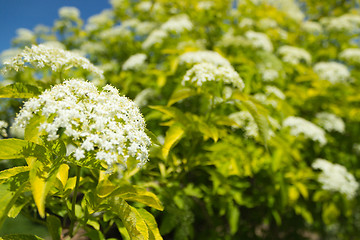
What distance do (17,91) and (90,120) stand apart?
0.54m

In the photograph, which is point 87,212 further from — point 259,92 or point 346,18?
point 346,18

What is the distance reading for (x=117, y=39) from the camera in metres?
3.86

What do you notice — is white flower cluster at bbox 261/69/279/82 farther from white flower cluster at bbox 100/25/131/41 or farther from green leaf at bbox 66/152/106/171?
green leaf at bbox 66/152/106/171

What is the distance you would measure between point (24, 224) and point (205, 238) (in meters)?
3.32

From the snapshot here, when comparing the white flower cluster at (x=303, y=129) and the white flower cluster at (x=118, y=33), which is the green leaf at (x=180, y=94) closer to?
the white flower cluster at (x=303, y=129)

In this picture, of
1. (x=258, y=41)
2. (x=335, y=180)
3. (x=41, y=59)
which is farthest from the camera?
(x=258, y=41)

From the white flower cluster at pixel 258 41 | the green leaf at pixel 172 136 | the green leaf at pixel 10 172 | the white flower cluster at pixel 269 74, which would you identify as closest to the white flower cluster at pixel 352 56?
the white flower cluster at pixel 258 41

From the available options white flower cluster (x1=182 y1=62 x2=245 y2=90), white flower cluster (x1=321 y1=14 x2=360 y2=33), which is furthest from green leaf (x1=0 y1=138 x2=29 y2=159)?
white flower cluster (x1=321 y1=14 x2=360 y2=33)

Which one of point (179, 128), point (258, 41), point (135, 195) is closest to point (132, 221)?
point (135, 195)

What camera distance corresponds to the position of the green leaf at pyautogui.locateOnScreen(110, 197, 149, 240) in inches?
40.3

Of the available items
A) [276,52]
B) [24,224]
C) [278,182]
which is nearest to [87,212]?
[278,182]

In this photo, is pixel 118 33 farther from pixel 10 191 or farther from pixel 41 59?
pixel 10 191

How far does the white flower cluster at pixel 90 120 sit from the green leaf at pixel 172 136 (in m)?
0.30

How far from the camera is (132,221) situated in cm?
103
